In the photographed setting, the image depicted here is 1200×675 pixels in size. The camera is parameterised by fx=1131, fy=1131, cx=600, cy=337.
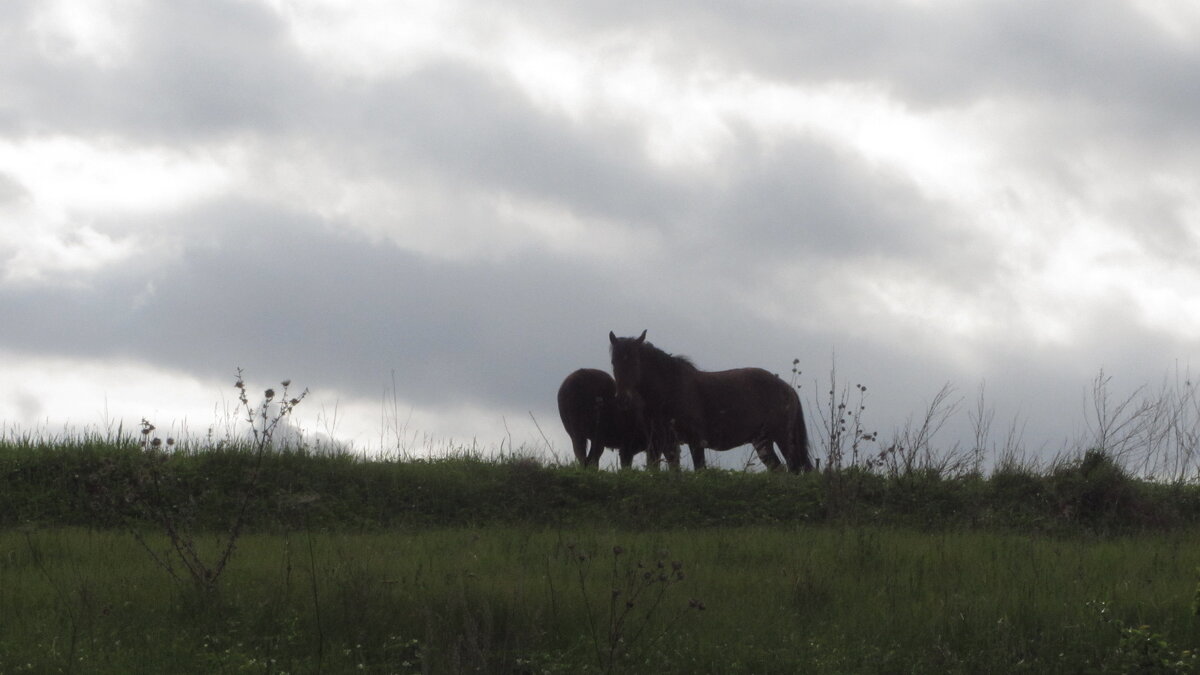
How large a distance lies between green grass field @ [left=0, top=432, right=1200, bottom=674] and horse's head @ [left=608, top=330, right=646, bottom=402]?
375cm

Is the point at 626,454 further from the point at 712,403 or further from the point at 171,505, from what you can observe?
the point at 171,505

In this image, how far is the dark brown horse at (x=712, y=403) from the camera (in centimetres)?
1766

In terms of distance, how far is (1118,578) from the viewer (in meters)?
9.18

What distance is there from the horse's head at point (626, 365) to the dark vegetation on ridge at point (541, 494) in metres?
3.60

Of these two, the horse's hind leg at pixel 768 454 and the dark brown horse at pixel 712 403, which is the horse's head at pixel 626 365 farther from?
the horse's hind leg at pixel 768 454

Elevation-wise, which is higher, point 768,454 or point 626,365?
point 626,365

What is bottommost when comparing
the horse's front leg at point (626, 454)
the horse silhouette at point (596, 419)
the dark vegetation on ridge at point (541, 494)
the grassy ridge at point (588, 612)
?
the grassy ridge at point (588, 612)

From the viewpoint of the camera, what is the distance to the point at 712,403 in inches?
741

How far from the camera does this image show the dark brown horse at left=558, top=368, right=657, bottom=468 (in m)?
18.7

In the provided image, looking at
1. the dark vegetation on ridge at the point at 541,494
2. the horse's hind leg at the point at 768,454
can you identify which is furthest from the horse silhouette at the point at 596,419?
the dark vegetation on ridge at the point at 541,494

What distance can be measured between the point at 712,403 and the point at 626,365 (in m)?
2.18

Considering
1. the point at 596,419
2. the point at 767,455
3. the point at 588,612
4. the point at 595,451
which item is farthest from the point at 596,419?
the point at 588,612

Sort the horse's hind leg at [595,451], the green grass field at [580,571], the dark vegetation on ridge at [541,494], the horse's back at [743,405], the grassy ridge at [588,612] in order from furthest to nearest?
the horse's back at [743,405]
the horse's hind leg at [595,451]
the dark vegetation on ridge at [541,494]
the green grass field at [580,571]
the grassy ridge at [588,612]

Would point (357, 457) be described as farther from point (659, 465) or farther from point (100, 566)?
point (100, 566)
